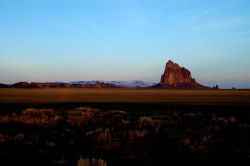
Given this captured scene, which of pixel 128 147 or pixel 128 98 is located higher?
pixel 128 98

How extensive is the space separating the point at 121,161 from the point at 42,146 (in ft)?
11.4

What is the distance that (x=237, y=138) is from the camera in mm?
14617

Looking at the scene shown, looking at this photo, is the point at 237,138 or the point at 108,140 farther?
the point at 237,138

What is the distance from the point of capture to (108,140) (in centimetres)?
1373

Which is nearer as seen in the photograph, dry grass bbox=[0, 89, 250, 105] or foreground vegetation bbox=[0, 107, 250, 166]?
foreground vegetation bbox=[0, 107, 250, 166]

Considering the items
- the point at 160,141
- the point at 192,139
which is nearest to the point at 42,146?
the point at 160,141

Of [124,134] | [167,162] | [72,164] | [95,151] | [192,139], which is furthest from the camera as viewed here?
[124,134]

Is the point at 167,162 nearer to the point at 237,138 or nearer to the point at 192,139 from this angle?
the point at 192,139

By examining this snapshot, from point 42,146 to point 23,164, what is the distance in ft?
8.90

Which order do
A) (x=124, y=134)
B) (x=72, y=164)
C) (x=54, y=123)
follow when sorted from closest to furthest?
1. (x=72, y=164)
2. (x=124, y=134)
3. (x=54, y=123)

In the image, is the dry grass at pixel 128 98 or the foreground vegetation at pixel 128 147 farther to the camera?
the dry grass at pixel 128 98

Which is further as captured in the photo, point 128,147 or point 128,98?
point 128,98

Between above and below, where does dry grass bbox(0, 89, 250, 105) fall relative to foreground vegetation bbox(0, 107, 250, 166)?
above

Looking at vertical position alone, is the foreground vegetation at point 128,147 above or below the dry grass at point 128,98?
below
